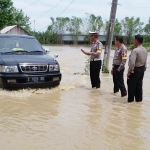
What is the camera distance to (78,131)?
4.64m

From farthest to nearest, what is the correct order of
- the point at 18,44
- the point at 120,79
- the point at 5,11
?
the point at 5,11 → the point at 18,44 → the point at 120,79

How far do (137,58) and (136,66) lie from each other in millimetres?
195

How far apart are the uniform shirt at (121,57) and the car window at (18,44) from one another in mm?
2426

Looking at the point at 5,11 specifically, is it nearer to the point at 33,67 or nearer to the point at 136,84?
the point at 33,67

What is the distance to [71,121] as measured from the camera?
521 centimetres

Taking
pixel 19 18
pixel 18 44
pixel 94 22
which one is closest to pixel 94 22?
pixel 94 22

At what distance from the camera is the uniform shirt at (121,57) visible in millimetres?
7195

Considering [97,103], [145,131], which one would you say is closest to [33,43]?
[97,103]

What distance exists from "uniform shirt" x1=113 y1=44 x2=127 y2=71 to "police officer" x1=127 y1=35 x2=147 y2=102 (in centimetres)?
68

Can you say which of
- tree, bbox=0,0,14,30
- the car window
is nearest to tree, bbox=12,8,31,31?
tree, bbox=0,0,14,30

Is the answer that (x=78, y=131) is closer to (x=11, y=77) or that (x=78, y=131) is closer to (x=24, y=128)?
(x=24, y=128)

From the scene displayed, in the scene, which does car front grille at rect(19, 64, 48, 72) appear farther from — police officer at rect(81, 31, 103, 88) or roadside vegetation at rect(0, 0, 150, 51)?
roadside vegetation at rect(0, 0, 150, 51)

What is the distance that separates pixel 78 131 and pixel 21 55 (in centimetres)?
369

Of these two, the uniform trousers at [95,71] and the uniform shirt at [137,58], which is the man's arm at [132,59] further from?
the uniform trousers at [95,71]
